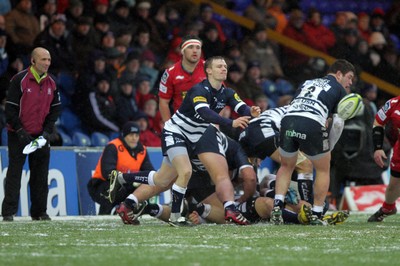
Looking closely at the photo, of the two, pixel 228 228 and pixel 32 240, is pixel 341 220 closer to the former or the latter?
pixel 228 228

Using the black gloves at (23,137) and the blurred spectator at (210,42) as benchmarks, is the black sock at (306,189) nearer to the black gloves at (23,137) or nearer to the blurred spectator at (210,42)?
the black gloves at (23,137)

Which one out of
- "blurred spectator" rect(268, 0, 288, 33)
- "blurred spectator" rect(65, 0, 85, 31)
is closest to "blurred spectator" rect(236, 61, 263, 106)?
"blurred spectator" rect(268, 0, 288, 33)

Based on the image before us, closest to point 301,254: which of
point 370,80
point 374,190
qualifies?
point 374,190

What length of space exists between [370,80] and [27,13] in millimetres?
8262

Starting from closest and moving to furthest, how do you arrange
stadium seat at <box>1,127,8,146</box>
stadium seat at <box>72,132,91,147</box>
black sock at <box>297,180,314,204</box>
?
black sock at <box>297,180,314,204</box> → stadium seat at <box>1,127,8,146</box> → stadium seat at <box>72,132,91,147</box>

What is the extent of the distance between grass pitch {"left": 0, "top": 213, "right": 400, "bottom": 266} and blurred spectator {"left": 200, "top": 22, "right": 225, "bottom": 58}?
25.6ft

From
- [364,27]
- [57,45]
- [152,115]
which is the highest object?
[364,27]

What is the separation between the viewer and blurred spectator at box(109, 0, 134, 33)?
18953mm

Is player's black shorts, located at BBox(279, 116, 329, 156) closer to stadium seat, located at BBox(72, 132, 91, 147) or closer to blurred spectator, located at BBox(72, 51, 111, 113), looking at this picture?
stadium seat, located at BBox(72, 132, 91, 147)

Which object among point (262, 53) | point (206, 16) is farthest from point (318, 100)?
point (262, 53)

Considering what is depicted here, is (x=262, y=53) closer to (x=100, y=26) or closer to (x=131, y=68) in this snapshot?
(x=131, y=68)

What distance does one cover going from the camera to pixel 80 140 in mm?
17062

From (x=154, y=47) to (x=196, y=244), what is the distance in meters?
10.7

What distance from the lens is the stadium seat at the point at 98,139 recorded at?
56.6 ft
